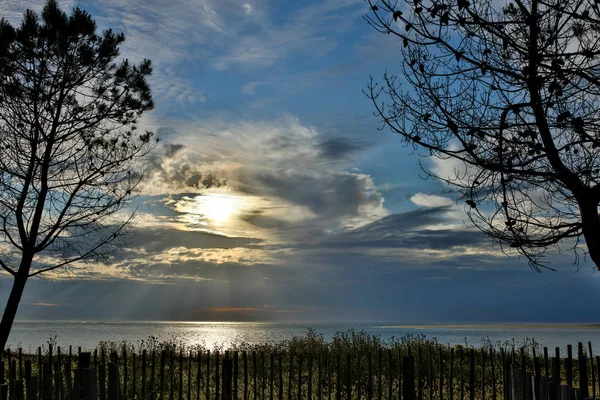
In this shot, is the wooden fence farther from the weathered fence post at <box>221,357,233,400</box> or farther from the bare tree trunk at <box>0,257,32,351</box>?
the bare tree trunk at <box>0,257,32,351</box>

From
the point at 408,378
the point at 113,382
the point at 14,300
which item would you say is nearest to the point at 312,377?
the point at 408,378

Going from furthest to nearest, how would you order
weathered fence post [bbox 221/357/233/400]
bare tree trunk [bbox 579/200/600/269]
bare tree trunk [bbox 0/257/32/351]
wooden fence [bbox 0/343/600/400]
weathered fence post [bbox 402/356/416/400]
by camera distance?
1. bare tree trunk [bbox 0/257/32/351]
2. weathered fence post [bbox 221/357/233/400]
3. weathered fence post [bbox 402/356/416/400]
4. wooden fence [bbox 0/343/600/400]
5. bare tree trunk [bbox 579/200/600/269]

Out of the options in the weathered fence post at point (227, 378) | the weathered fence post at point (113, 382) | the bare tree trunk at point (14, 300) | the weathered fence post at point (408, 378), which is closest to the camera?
the weathered fence post at point (113, 382)

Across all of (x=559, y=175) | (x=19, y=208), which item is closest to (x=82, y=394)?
(x=559, y=175)

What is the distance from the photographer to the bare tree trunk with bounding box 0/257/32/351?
1319 cm

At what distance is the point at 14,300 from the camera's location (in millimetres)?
13398

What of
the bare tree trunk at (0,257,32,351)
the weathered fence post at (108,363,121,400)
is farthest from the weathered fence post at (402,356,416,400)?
the bare tree trunk at (0,257,32,351)

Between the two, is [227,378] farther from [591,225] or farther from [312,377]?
[591,225]

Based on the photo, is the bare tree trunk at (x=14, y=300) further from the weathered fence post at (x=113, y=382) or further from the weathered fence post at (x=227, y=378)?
the weathered fence post at (x=113, y=382)

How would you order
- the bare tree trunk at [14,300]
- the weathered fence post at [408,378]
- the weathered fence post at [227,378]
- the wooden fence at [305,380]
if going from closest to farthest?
the wooden fence at [305,380] → the weathered fence post at [408,378] → the weathered fence post at [227,378] → the bare tree trunk at [14,300]

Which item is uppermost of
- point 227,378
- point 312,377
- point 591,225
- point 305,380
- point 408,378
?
point 591,225

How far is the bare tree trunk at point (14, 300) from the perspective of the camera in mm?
13188

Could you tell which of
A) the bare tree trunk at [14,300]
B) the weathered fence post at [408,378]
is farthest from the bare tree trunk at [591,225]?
the bare tree trunk at [14,300]

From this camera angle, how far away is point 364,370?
15477 millimetres
